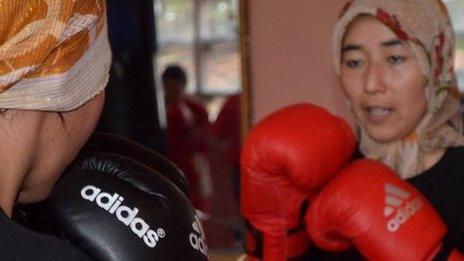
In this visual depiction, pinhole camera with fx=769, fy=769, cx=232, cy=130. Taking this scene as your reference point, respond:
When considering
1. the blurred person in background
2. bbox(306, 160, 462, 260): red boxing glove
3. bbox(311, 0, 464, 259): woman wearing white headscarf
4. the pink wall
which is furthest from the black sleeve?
the blurred person in background

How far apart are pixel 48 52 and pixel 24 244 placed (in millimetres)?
142

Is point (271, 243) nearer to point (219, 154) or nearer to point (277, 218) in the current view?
point (277, 218)

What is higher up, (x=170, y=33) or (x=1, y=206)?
(x=1, y=206)

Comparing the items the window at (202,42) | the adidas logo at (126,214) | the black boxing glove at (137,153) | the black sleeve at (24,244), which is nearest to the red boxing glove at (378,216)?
the black boxing glove at (137,153)

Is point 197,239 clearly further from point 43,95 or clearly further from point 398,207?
point 398,207

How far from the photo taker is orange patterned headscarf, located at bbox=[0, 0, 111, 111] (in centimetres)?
56

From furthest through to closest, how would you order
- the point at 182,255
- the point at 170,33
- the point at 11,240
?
the point at 170,33 < the point at 182,255 < the point at 11,240

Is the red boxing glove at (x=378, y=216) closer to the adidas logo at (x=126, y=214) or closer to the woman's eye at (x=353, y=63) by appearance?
the woman's eye at (x=353, y=63)

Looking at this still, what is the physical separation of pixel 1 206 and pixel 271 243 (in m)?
0.68

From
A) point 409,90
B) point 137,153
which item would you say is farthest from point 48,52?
point 409,90

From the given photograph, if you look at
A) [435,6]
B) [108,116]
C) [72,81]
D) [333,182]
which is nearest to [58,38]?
[72,81]

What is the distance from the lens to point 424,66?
119 centimetres

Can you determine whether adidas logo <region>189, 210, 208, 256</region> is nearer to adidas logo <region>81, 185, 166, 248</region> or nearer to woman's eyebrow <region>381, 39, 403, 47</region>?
adidas logo <region>81, 185, 166, 248</region>

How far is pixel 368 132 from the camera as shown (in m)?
1.25
